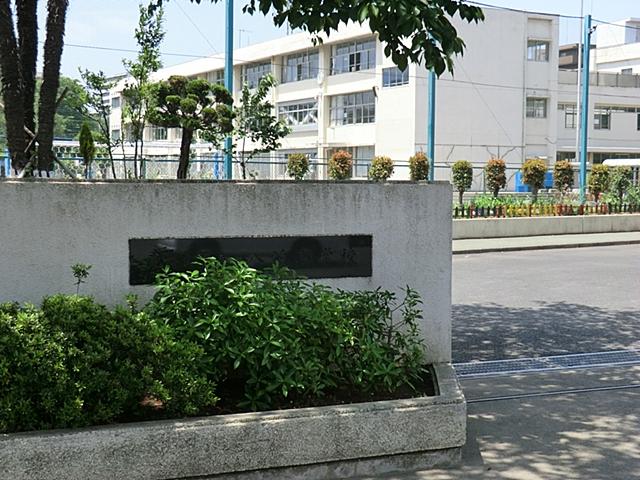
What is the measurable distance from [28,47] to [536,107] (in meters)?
48.5

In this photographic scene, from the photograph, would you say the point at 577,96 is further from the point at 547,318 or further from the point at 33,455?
the point at 33,455

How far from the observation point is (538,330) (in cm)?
940

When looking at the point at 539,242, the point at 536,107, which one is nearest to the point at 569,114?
the point at 536,107

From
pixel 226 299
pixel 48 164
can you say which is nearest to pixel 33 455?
pixel 226 299

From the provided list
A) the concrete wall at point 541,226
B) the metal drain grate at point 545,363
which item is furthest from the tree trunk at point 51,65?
the concrete wall at point 541,226

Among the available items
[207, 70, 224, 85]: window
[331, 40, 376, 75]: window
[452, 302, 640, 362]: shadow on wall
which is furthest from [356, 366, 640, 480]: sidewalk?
[207, 70, 224, 85]: window

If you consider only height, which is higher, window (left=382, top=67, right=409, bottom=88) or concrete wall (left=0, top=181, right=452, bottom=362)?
window (left=382, top=67, right=409, bottom=88)

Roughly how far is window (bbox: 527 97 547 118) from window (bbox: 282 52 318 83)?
1406cm

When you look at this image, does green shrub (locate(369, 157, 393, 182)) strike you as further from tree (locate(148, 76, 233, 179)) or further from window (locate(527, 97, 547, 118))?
window (locate(527, 97, 547, 118))

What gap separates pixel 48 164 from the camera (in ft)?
24.3

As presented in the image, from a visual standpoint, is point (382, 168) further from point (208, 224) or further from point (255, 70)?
point (255, 70)

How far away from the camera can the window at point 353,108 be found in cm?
5153

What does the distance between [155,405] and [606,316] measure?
707 cm

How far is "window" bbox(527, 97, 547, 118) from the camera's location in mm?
52500
